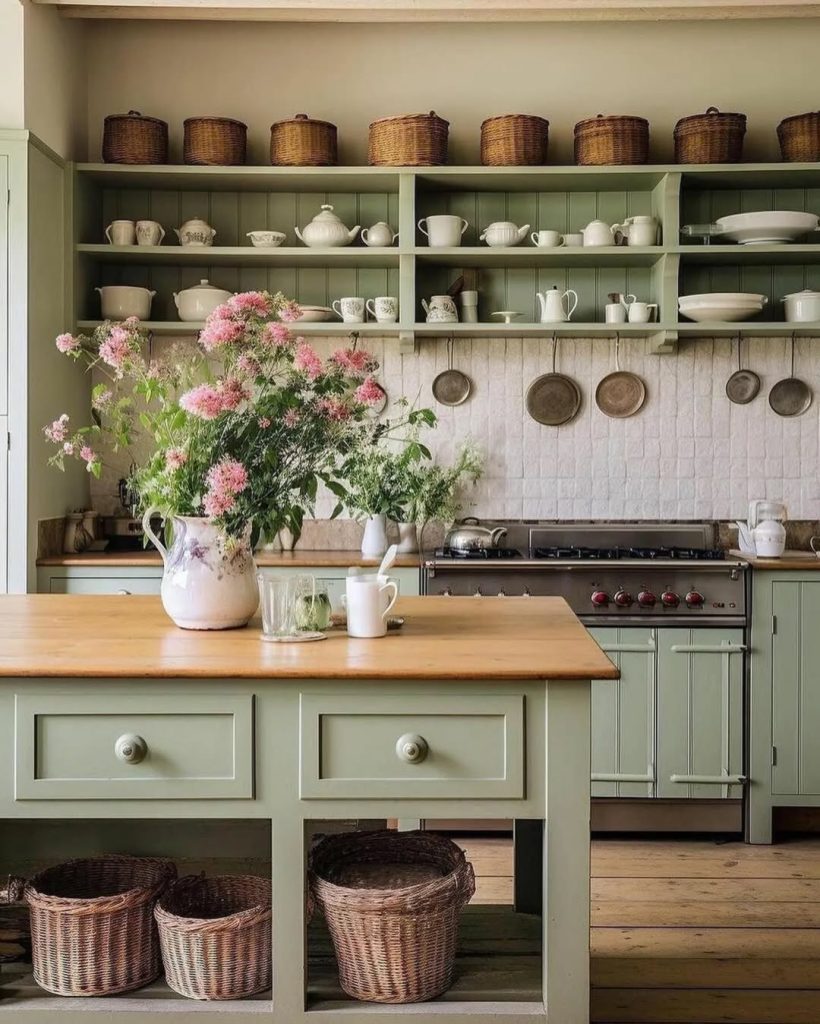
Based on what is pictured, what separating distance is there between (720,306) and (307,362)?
8.70 ft

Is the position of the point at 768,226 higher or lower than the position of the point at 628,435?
higher

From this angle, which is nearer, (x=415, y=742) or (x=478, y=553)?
(x=415, y=742)

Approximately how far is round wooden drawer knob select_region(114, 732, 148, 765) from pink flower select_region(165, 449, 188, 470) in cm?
61

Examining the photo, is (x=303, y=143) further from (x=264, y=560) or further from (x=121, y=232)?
(x=264, y=560)

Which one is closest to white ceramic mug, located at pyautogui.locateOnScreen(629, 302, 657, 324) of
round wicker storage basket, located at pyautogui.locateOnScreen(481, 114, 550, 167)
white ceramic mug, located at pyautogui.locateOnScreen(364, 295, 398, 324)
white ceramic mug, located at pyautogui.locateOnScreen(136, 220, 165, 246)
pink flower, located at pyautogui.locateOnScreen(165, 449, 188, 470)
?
round wicker storage basket, located at pyautogui.locateOnScreen(481, 114, 550, 167)

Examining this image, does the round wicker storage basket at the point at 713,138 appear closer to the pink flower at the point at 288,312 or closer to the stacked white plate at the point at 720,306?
the stacked white plate at the point at 720,306

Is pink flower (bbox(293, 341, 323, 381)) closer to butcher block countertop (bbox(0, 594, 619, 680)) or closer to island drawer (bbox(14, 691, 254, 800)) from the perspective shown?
butcher block countertop (bbox(0, 594, 619, 680))

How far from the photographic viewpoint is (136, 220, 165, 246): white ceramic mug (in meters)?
4.69

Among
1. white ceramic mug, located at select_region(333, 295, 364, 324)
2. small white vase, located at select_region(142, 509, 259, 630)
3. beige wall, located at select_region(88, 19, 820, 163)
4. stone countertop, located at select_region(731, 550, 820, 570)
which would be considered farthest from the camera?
beige wall, located at select_region(88, 19, 820, 163)

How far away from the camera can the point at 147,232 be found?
470cm

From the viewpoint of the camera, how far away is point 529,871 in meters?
2.88

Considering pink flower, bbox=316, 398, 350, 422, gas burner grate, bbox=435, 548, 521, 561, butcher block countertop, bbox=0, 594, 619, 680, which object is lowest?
butcher block countertop, bbox=0, 594, 619, 680

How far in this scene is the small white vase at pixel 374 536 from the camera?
463 centimetres

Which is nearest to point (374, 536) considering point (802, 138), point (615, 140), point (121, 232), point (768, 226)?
point (121, 232)
